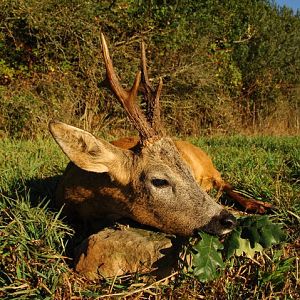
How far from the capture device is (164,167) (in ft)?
10.9

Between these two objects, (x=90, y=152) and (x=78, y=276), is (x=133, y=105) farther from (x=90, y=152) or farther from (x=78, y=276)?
(x=78, y=276)

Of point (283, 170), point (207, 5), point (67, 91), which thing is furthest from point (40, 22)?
point (283, 170)

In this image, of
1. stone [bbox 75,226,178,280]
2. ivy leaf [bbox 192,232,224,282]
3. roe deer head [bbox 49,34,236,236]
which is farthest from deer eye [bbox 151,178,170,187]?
ivy leaf [bbox 192,232,224,282]

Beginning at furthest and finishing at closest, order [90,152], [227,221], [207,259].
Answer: [90,152] → [227,221] → [207,259]

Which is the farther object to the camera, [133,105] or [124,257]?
[133,105]

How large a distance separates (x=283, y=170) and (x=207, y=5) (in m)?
8.38

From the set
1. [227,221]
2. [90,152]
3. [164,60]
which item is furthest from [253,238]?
[164,60]

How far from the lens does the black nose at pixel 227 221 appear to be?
9.58 ft

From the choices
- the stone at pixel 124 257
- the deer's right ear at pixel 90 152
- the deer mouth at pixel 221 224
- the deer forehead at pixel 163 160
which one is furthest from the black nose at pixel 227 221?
the deer's right ear at pixel 90 152

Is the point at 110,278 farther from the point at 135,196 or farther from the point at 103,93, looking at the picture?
the point at 103,93

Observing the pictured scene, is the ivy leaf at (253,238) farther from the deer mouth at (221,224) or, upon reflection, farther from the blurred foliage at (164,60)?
the blurred foliage at (164,60)

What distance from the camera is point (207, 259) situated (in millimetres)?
2617

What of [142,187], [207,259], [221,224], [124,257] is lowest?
[124,257]

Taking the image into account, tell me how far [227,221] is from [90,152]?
1.00m
